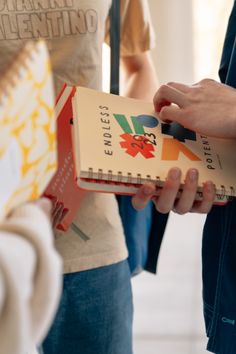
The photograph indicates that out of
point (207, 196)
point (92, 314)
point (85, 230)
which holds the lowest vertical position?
point (92, 314)

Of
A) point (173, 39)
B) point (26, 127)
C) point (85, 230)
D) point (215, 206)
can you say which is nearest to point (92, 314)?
point (85, 230)

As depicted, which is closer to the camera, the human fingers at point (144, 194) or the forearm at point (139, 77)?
the human fingers at point (144, 194)

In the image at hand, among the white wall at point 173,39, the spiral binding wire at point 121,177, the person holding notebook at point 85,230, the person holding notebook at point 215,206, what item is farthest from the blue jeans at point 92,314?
the white wall at point 173,39

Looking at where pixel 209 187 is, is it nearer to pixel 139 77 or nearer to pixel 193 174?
pixel 193 174

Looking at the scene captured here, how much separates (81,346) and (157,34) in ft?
2.93

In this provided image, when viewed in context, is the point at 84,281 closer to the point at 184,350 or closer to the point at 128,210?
the point at 128,210

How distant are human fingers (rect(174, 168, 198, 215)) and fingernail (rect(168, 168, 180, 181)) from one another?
0.05 feet

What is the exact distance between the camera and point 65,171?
0.65 meters

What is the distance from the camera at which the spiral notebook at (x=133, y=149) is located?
55cm

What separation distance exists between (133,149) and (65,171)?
10 centimetres

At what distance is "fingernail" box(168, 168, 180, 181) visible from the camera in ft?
1.90

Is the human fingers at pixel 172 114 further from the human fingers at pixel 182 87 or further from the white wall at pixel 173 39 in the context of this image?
the white wall at pixel 173 39

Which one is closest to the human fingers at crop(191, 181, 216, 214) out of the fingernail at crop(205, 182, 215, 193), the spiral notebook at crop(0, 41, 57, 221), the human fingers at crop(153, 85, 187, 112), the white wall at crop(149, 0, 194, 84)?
the fingernail at crop(205, 182, 215, 193)

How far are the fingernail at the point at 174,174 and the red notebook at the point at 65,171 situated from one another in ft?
0.38
